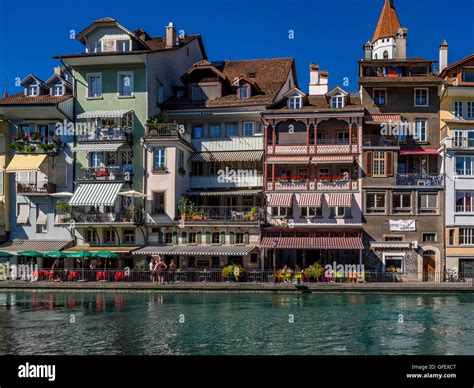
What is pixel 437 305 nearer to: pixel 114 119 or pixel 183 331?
pixel 183 331

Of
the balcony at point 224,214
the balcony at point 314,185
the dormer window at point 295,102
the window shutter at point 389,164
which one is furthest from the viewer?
the dormer window at point 295,102

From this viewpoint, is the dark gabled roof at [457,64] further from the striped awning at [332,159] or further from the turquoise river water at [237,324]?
the turquoise river water at [237,324]

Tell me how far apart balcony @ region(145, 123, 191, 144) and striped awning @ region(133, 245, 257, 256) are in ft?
29.2

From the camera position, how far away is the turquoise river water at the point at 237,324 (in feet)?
67.6

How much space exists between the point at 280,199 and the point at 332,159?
5.19 metres

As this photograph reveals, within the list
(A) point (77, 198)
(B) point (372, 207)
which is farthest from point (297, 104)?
(A) point (77, 198)

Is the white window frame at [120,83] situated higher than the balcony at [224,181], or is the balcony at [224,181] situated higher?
the white window frame at [120,83]

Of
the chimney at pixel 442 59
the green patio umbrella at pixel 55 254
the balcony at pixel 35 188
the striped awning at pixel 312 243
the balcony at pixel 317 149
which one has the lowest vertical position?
the green patio umbrella at pixel 55 254

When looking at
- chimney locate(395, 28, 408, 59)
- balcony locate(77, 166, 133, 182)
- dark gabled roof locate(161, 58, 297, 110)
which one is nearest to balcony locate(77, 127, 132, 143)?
balcony locate(77, 166, 133, 182)

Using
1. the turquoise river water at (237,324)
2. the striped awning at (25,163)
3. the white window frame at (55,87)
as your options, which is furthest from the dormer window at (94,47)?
the turquoise river water at (237,324)

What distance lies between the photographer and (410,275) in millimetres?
47969

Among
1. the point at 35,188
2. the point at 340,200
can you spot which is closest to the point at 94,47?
the point at 35,188

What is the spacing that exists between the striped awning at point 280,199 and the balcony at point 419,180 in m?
8.51

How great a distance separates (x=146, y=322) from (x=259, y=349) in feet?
27.6
